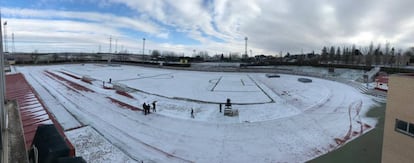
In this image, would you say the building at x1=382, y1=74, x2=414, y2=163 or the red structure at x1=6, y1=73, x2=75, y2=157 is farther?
the red structure at x1=6, y1=73, x2=75, y2=157

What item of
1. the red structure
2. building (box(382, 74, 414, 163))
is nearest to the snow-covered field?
the red structure

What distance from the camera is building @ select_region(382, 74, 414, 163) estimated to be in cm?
959

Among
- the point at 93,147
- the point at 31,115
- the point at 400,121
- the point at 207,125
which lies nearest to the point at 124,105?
the point at 31,115

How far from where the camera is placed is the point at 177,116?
2022 centimetres

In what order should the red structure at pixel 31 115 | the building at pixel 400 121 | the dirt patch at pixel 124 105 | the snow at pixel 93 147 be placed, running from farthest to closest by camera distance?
the dirt patch at pixel 124 105, the red structure at pixel 31 115, the snow at pixel 93 147, the building at pixel 400 121

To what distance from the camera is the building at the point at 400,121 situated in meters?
9.59

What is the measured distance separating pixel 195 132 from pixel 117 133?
5.05 meters

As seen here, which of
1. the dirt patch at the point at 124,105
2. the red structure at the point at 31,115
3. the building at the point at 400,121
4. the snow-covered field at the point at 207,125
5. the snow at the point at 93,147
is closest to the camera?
the building at the point at 400,121

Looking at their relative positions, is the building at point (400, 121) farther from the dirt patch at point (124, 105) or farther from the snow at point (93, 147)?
the dirt patch at point (124, 105)

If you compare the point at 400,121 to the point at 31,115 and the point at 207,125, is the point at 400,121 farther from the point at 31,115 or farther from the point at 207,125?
the point at 31,115

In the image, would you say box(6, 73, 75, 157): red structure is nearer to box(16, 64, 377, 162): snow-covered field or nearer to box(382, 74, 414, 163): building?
box(16, 64, 377, 162): snow-covered field

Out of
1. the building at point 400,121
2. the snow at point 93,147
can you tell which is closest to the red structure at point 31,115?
the snow at point 93,147

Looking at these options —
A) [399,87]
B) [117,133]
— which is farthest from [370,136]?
[117,133]

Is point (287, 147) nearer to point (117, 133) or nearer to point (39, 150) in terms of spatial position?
point (117, 133)
